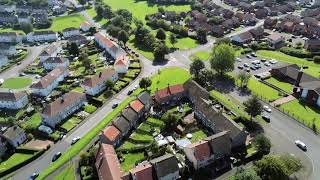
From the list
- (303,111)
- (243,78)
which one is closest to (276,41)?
(243,78)

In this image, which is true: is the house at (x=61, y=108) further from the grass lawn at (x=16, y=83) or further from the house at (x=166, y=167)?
the house at (x=166, y=167)

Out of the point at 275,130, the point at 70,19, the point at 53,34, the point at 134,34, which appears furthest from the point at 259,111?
the point at 70,19

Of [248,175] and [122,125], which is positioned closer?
[248,175]

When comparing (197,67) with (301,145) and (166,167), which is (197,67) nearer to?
(301,145)

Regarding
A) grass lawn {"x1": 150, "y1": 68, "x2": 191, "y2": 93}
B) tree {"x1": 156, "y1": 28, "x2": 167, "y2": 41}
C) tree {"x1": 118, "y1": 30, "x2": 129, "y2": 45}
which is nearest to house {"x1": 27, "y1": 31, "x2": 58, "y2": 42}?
tree {"x1": 118, "y1": 30, "x2": 129, "y2": 45}

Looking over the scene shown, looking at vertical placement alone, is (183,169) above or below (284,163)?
below

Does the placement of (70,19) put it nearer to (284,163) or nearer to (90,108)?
(90,108)
